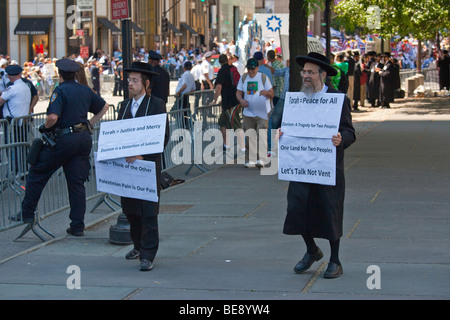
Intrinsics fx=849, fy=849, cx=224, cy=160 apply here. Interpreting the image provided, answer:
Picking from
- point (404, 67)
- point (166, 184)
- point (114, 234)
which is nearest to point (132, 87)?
point (166, 184)

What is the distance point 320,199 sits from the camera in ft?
22.0

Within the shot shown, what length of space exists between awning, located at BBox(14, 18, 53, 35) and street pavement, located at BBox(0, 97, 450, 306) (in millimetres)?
45253

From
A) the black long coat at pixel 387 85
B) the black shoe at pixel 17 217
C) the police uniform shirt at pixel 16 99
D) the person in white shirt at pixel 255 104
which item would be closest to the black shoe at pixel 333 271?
the black shoe at pixel 17 217

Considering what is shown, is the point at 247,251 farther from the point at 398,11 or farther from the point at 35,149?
the point at 398,11

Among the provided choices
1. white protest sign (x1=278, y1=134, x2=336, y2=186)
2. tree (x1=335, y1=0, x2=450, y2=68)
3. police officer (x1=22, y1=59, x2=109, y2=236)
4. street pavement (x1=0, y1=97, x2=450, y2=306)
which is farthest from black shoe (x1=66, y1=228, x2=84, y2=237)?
tree (x1=335, y1=0, x2=450, y2=68)

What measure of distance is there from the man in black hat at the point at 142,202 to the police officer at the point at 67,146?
4.61 feet

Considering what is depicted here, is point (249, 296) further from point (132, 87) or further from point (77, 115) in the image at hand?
point (77, 115)

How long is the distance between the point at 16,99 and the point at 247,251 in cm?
667

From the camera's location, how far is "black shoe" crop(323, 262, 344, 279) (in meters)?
6.65

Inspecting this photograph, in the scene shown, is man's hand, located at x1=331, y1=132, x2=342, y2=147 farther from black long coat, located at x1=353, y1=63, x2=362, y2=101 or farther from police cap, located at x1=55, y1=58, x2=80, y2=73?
black long coat, located at x1=353, y1=63, x2=362, y2=101

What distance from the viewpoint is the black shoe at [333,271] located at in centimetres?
665

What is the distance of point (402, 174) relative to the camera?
12562 millimetres

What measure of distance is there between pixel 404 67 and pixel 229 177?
44268mm

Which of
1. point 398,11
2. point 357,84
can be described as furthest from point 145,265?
point 398,11
